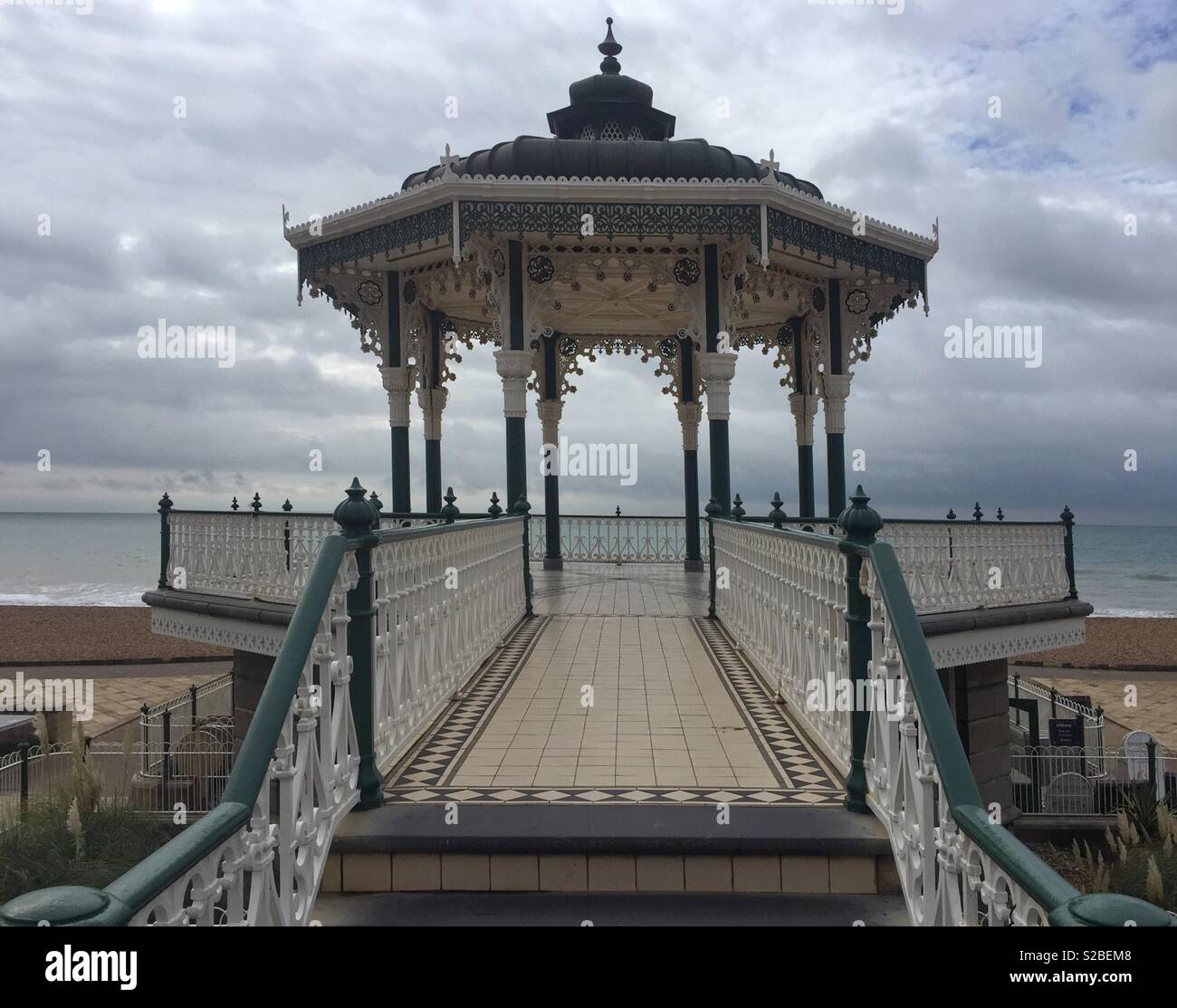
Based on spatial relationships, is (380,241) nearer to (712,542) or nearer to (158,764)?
(712,542)

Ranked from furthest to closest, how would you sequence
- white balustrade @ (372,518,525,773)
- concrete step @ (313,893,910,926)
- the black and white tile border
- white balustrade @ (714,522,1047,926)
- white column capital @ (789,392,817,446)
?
white column capital @ (789,392,817,446) < white balustrade @ (372,518,525,773) < the black and white tile border < concrete step @ (313,893,910,926) < white balustrade @ (714,522,1047,926)

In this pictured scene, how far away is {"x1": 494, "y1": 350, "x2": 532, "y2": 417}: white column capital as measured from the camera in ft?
35.1

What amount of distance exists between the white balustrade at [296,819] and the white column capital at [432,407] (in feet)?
35.3

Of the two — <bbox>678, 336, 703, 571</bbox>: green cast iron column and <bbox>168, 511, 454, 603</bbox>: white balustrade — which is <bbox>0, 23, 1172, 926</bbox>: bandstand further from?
<bbox>678, 336, 703, 571</bbox>: green cast iron column

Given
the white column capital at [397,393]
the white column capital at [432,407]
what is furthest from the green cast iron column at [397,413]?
the white column capital at [432,407]

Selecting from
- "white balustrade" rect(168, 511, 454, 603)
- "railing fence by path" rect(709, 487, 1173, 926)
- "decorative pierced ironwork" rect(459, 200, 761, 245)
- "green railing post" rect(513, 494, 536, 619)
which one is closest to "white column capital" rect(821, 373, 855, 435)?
"decorative pierced ironwork" rect(459, 200, 761, 245)

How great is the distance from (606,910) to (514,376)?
839 centimetres

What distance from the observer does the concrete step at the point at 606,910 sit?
3023 mm

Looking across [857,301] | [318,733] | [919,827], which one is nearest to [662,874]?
[919,827]

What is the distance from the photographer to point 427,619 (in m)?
4.99

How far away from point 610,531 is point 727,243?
7.52 meters

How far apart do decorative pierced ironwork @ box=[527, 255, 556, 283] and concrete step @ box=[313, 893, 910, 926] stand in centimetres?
896
